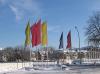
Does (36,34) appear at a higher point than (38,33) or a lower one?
lower

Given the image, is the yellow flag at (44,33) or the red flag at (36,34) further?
the yellow flag at (44,33)

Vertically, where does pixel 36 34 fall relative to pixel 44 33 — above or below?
below

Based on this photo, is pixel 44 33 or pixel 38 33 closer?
pixel 38 33

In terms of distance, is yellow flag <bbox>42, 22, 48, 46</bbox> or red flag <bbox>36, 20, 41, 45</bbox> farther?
yellow flag <bbox>42, 22, 48, 46</bbox>

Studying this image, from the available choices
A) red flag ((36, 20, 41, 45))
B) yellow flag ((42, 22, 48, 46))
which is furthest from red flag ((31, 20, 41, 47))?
yellow flag ((42, 22, 48, 46))

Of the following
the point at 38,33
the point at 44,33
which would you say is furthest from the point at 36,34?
the point at 44,33

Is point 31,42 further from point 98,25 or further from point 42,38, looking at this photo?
Answer: point 98,25

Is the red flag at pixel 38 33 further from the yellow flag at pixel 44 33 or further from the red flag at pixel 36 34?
the yellow flag at pixel 44 33

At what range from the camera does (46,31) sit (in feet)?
151

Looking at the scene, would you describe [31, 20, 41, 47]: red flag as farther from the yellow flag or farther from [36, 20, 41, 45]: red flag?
the yellow flag

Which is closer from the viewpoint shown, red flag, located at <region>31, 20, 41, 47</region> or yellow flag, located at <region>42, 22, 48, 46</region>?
red flag, located at <region>31, 20, 41, 47</region>

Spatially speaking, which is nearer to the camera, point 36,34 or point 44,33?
point 36,34

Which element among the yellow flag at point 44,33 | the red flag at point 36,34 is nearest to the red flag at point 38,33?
the red flag at point 36,34

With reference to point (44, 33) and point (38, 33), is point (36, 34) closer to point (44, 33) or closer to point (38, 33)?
point (38, 33)
